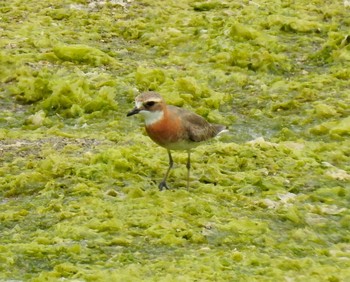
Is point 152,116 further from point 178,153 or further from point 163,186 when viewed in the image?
point 178,153

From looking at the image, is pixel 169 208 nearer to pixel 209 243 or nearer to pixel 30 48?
pixel 209 243

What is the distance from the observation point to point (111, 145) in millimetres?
8891

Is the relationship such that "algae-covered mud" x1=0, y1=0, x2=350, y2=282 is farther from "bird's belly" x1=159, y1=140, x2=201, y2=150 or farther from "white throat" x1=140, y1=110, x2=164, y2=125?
"white throat" x1=140, y1=110, x2=164, y2=125

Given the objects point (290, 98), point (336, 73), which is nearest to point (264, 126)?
point (290, 98)

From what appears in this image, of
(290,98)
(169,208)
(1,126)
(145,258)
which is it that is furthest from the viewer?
(290,98)

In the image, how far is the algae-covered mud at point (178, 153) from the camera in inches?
257

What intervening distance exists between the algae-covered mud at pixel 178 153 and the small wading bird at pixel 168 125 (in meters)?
0.43

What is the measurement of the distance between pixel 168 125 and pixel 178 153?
1342 millimetres

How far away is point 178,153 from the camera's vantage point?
29.4 ft

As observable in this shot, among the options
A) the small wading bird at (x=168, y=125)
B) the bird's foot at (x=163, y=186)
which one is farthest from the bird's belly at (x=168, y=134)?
the bird's foot at (x=163, y=186)

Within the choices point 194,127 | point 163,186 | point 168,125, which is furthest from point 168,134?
point 163,186

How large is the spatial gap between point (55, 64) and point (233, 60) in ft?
7.61

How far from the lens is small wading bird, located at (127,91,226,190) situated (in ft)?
24.8

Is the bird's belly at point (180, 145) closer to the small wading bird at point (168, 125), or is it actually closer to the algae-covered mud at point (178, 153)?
the small wading bird at point (168, 125)
